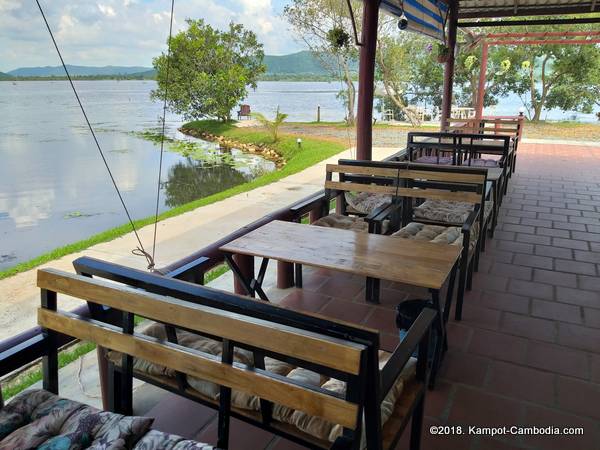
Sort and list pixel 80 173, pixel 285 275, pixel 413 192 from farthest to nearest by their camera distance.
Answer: pixel 80 173
pixel 413 192
pixel 285 275

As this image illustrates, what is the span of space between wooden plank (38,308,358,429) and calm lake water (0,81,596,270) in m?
2.88

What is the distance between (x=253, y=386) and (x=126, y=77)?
2.79 meters

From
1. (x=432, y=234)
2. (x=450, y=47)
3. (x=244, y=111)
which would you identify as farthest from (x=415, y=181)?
(x=244, y=111)

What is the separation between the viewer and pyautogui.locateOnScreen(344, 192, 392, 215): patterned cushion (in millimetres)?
3619

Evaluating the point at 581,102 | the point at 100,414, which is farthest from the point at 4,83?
the point at 581,102

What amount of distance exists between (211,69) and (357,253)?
1159cm

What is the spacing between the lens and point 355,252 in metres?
2.13

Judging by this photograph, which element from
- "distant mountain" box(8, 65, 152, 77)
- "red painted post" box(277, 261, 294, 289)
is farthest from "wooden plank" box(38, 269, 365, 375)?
"red painted post" box(277, 261, 294, 289)

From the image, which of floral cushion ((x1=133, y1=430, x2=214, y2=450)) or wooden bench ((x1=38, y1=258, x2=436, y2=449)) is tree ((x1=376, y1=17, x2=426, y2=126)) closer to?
wooden bench ((x1=38, y1=258, x2=436, y2=449))

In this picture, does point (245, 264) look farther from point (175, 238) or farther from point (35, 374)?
point (175, 238)

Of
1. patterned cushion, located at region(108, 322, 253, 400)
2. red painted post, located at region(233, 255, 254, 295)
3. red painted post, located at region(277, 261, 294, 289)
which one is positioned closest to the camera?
patterned cushion, located at region(108, 322, 253, 400)

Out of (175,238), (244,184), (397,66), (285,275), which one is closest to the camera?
(285,275)

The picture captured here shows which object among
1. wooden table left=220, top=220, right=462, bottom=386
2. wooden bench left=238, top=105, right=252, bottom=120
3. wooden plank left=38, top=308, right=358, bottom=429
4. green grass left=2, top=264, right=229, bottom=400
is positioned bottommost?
green grass left=2, top=264, right=229, bottom=400

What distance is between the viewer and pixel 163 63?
8.95m
